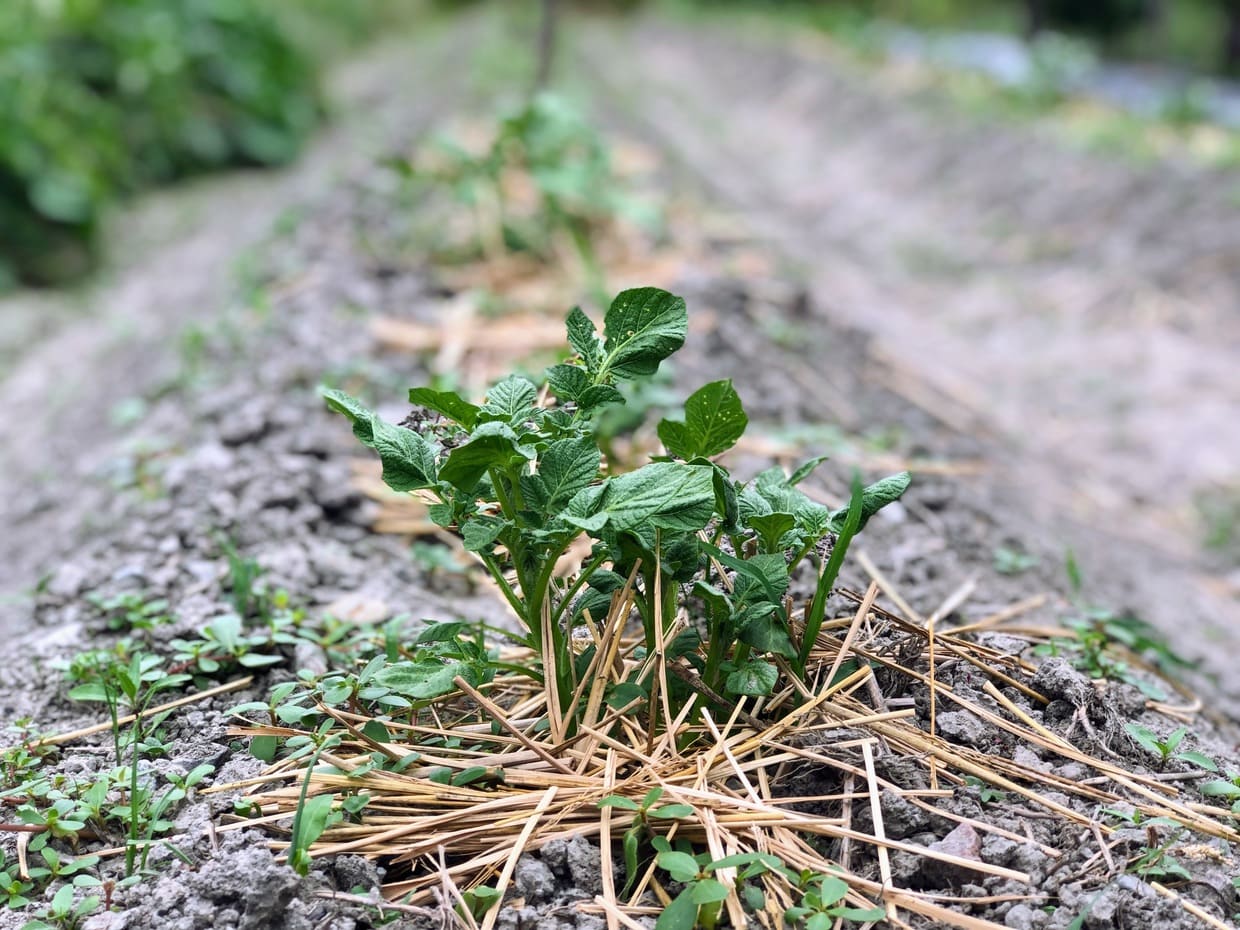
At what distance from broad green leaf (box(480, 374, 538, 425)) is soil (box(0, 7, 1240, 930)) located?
0.52 metres

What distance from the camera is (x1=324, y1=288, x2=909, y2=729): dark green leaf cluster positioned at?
49.7 inches

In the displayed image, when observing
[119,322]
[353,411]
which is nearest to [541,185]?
[119,322]

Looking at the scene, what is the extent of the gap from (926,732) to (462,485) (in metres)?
0.68

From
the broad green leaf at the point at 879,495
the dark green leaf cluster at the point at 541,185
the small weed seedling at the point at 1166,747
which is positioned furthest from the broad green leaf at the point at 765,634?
the dark green leaf cluster at the point at 541,185

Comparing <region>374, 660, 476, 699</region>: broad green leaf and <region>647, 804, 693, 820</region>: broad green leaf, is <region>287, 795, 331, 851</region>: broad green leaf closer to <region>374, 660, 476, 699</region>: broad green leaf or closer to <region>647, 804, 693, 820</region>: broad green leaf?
<region>374, 660, 476, 699</region>: broad green leaf

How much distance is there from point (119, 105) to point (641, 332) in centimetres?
600

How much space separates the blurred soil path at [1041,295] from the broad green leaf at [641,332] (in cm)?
139

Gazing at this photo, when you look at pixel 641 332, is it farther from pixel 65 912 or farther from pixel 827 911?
pixel 65 912

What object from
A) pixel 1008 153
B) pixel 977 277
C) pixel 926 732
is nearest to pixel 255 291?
pixel 926 732

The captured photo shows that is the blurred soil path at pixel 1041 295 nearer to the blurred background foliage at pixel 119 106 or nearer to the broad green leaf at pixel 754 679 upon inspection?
the broad green leaf at pixel 754 679

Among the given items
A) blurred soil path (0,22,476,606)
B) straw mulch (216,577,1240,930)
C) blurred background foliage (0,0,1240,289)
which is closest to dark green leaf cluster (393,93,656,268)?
blurred soil path (0,22,476,606)

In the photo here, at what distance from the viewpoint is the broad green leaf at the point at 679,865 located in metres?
1.16

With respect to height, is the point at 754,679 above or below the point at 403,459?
below

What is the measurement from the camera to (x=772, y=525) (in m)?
1.33
